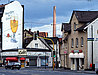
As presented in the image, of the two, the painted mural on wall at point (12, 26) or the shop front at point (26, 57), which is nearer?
the shop front at point (26, 57)

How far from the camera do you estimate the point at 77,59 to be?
60.2 m

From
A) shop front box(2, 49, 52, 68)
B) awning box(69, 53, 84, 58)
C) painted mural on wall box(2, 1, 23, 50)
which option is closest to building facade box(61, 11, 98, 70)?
awning box(69, 53, 84, 58)

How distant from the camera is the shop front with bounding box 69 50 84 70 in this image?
5711 cm

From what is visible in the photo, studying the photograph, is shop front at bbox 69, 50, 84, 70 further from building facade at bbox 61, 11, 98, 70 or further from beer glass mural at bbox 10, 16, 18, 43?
beer glass mural at bbox 10, 16, 18, 43

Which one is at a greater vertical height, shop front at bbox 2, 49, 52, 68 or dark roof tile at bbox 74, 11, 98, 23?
dark roof tile at bbox 74, 11, 98, 23

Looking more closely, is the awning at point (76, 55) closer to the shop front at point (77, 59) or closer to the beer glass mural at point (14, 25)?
the shop front at point (77, 59)

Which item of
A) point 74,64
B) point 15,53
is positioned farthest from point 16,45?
point 74,64

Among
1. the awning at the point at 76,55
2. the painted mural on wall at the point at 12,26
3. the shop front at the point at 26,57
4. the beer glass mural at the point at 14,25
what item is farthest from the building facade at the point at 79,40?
the painted mural on wall at the point at 12,26

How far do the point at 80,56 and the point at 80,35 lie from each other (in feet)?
12.6

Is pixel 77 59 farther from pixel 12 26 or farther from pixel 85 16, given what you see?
pixel 12 26

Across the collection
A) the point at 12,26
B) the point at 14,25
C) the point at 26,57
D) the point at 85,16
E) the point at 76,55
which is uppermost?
the point at 14,25

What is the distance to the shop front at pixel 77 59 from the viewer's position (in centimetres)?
5711

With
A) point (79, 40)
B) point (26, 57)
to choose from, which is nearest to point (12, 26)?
point (26, 57)

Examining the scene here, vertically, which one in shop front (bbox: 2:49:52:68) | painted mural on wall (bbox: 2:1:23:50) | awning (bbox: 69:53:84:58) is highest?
painted mural on wall (bbox: 2:1:23:50)
